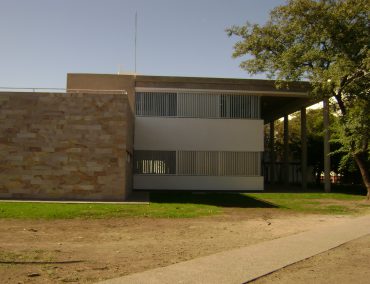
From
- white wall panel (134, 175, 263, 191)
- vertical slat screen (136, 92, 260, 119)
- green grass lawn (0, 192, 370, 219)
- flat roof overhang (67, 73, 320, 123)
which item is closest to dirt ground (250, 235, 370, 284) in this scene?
green grass lawn (0, 192, 370, 219)

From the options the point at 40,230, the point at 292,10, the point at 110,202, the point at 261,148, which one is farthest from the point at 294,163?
the point at 40,230

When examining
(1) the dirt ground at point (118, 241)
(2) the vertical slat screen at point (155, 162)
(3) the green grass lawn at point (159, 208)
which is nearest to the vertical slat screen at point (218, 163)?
(2) the vertical slat screen at point (155, 162)

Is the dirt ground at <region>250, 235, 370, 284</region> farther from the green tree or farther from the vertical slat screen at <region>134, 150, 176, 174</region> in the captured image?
the vertical slat screen at <region>134, 150, 176, 174</region>

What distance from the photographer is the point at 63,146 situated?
20.9m

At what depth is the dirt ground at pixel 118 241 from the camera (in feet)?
24.9

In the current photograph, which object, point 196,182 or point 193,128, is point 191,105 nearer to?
point 193,128

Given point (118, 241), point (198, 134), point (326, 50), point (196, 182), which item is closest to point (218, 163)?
point (196, 182)

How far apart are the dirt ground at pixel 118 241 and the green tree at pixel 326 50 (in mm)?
9668

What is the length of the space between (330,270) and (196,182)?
2132 centimetres

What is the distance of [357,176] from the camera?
132 feet

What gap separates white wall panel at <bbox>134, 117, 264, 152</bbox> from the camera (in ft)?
95.2

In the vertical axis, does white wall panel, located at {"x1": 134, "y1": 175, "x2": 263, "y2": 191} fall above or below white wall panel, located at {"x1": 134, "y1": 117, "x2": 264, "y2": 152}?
below

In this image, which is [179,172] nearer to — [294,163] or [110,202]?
[110,202]

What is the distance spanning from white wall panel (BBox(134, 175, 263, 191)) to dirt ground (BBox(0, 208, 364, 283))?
12020 mm
